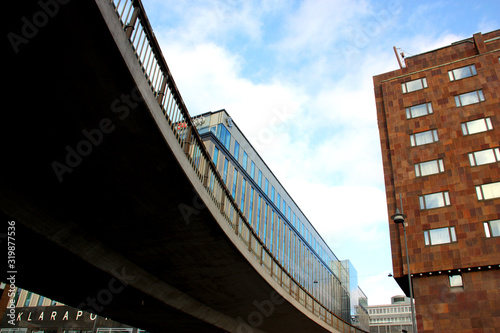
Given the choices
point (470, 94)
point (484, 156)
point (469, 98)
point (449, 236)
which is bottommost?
point (449, 236)

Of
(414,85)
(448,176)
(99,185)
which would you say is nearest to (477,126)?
(448,176)

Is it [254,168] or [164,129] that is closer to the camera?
[164,129]

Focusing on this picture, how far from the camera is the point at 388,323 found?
135000 millimetres

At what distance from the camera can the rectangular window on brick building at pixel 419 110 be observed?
3459cm

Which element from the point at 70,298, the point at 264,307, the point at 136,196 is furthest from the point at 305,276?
the point at 136,196

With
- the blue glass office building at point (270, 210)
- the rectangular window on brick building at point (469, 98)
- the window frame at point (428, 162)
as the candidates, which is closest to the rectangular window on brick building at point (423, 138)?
the window frame at point (428, 162)

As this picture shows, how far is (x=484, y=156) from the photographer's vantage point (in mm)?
30219

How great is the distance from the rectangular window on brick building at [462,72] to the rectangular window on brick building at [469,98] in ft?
6.16

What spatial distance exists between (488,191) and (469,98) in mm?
8826

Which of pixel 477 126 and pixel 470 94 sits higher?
pixel 470 94

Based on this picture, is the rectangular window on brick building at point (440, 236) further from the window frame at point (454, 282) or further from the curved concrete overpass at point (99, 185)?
the curved concrete overpass at point (99, 185)

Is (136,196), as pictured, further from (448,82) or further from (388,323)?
(388,323)

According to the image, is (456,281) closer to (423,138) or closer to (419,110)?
(423,138)

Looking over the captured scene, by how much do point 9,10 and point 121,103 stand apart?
2289 mm
